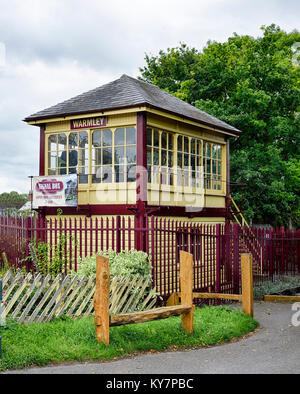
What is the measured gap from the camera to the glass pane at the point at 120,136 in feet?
52.1

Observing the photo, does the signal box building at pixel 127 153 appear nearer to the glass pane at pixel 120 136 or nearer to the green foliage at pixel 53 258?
the glass pane at pixel 120 136

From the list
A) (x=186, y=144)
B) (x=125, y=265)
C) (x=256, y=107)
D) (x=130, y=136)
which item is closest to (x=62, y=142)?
(x=130, y=136)

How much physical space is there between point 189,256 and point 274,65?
22630 mm

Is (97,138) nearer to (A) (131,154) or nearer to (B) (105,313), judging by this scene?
(A) (131,154)

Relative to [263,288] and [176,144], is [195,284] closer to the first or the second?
[263,288]

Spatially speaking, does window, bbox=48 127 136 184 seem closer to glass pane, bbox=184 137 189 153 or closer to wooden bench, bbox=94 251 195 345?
glass pane, bbox=184 137 189 153

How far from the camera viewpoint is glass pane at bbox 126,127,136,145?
15.6 metres

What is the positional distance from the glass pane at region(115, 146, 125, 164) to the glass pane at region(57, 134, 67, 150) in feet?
7.79

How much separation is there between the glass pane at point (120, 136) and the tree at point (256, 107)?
35.2ft

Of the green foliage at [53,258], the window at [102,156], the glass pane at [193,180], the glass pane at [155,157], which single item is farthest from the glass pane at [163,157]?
the green foliage at [53,258]

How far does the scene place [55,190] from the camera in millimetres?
16359

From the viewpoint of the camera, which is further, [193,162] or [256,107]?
[256,107]

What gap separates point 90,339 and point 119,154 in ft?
29.0
